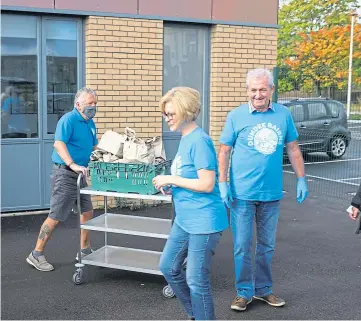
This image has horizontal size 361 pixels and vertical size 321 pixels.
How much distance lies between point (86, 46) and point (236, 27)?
239cm

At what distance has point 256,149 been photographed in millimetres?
4559

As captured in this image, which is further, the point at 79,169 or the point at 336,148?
the point at 336,148

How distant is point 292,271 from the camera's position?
18.9ft

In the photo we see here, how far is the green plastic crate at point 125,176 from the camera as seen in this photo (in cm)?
496

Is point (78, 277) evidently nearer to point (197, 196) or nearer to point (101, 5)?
point (197, 196)

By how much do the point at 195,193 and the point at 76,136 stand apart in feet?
7.02

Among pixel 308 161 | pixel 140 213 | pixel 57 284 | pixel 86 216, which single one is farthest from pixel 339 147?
pixel 57 284

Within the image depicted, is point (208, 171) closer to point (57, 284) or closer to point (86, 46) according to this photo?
point (57, 284)

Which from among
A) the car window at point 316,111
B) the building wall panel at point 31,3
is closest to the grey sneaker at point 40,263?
the building wall panel at point 31,3

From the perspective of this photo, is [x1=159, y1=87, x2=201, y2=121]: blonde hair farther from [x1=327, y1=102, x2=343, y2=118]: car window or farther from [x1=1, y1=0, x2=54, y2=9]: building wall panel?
[x1=327, y1=102, x2=343, y2=118]: car window

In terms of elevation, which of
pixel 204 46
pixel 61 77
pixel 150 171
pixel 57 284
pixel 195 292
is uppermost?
pixel 204 46

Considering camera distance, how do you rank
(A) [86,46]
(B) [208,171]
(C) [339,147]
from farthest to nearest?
(C) [339,147] → (A) [86,46] → (B) [208,171]

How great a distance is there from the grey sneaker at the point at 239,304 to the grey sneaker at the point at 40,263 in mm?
1998

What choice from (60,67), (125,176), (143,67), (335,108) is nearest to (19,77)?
(60,67)
